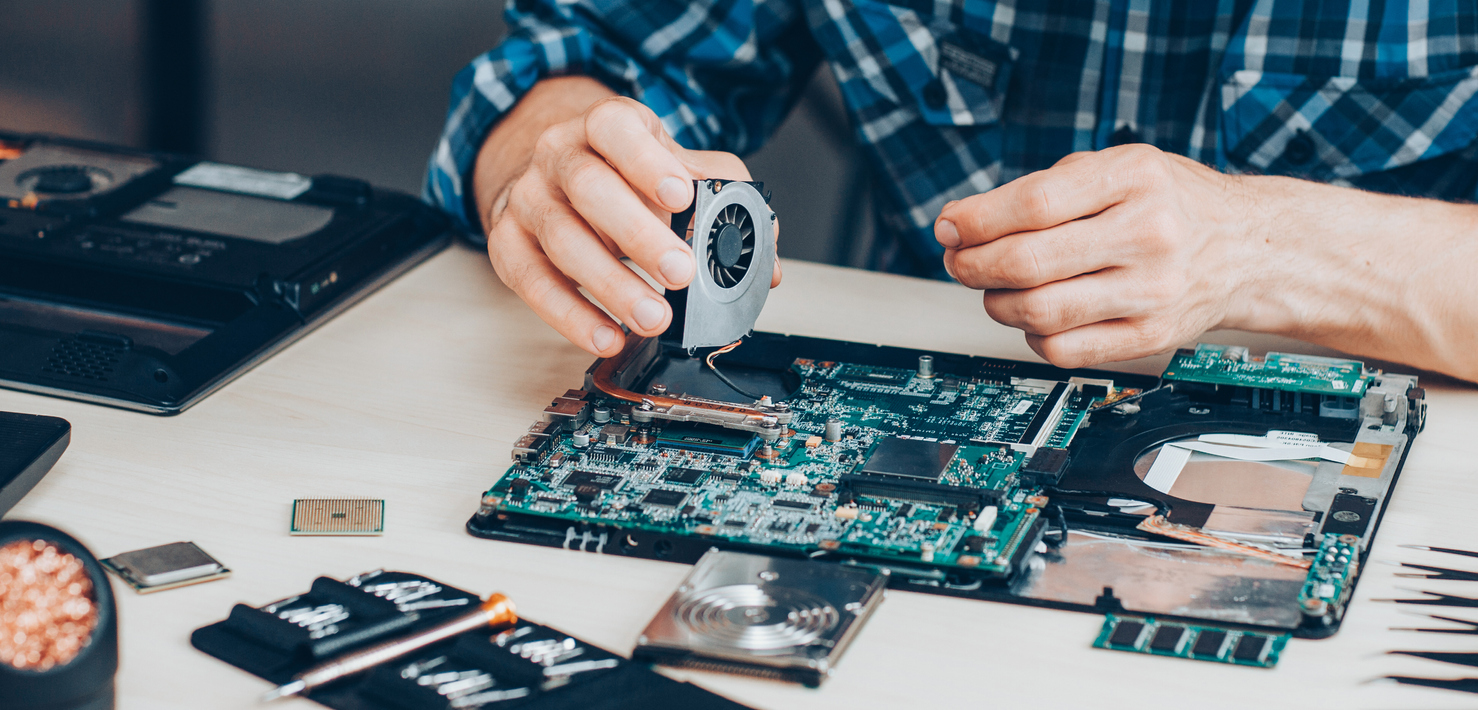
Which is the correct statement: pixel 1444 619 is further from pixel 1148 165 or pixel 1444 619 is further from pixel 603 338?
pixel 603 338

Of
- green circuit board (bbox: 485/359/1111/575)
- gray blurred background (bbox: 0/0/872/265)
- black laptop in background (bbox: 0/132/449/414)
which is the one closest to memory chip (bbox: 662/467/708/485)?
green circuit board (bbox: 485/359/1111/575)

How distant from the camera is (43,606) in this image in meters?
0.75

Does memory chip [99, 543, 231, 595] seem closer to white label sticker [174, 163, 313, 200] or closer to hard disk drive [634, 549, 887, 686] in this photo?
hard disk drive [634, 549, 887, 686]

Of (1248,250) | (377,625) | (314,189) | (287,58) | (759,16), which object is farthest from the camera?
(287,58)

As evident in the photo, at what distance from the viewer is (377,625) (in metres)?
0.87

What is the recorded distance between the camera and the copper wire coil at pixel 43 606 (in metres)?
0.73

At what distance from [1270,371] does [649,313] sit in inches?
26.5

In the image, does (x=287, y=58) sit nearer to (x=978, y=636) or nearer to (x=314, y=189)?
(x=314, y=189)

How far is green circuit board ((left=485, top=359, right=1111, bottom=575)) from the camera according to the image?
1003mm

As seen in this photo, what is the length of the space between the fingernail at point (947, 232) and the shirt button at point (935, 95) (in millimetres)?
816

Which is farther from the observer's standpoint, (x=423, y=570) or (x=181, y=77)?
(x=181, y=77)

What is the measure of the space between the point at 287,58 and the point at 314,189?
1.76 m

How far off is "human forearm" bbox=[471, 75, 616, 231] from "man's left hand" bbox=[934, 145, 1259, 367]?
2.50 ft

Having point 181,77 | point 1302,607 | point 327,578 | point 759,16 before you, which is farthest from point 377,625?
point 181,77
